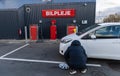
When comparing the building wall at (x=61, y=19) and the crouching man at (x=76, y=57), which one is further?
the building wall at (x=61, y=19)

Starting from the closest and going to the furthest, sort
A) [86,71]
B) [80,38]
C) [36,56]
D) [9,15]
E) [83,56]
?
1. [83,56]
2. [86,71]
3. [80,38]
4. [36,56]
5. [9,15]

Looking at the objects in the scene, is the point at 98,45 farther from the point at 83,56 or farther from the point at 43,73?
the point at 43,73

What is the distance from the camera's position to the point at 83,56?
476cm

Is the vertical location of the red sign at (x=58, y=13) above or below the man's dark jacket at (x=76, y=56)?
above

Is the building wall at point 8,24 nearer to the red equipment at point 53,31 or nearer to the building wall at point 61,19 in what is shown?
the building wall at point 61,19

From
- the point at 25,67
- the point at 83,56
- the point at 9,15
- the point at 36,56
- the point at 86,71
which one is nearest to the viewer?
the point at 83,56

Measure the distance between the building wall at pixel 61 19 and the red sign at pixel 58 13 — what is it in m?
0.23

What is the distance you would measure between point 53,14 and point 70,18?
133cm

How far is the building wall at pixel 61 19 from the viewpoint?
11500 mm

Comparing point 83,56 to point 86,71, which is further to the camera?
point 86,71

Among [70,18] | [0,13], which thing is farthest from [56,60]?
[0,13]

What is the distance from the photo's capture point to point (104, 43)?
5629 mm

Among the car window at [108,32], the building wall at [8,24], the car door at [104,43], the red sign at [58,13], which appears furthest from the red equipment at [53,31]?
the car window at [108,32]

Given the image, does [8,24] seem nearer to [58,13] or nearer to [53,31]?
[53,31]
